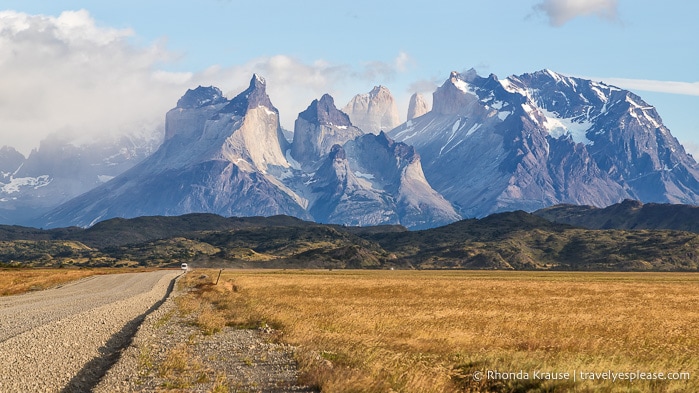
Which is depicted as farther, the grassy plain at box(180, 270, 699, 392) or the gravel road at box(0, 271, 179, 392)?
the gravel road at box(0, 271, 179, 392)

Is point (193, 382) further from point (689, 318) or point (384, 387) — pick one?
point (689, 318)

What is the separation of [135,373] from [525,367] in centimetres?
1380

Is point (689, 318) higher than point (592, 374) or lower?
lower

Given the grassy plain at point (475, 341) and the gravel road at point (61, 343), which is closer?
the grassy plain at point (475, 341)

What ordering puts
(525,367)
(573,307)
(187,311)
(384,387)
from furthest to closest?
(573,307) < (187,311) < (525,367) < (384,387)

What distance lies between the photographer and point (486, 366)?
1013 inches

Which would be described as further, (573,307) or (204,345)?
(573,307)

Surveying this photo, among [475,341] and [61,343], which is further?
[475,341]

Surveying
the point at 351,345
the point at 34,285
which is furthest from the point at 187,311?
the point at 34,285

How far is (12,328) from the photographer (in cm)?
4288

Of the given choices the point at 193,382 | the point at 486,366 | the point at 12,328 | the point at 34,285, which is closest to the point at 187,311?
the point at 12,328

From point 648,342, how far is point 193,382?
22533mm

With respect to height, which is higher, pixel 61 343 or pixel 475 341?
pixel 61 343

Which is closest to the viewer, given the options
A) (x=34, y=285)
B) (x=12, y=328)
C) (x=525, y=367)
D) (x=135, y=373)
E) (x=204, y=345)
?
(x=525, y=367)
